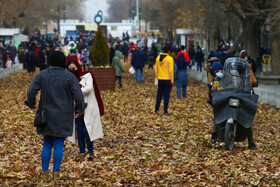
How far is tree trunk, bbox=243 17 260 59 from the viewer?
3131 cm

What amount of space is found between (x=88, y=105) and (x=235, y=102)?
2.28 m

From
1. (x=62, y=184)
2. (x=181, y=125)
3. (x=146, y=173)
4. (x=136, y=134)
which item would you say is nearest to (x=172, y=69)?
(x=181, y=125)

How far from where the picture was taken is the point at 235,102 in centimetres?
965

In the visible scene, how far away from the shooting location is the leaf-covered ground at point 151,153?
7.74 meters

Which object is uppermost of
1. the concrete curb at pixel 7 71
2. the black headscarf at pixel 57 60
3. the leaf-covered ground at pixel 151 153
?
the black headscarf at pixel 57 60

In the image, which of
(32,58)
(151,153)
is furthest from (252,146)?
(32,58)

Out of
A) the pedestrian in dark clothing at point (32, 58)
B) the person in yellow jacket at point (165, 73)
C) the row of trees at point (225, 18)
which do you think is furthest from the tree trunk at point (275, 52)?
the person in yellow jacket at point (165, 73)

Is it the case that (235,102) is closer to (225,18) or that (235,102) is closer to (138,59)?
(138,59)

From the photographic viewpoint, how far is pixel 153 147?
35.6ft

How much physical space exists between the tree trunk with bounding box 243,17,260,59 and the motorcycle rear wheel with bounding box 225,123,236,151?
2129 cm

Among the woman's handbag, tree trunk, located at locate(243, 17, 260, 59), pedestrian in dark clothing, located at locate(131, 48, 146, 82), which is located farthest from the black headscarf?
tree trunk, located at locate(243, 17, 260, 59)

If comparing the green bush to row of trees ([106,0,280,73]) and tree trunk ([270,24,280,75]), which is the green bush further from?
tree trunk ([270,24,280,75])

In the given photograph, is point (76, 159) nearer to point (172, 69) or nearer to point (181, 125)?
point (181, 125)

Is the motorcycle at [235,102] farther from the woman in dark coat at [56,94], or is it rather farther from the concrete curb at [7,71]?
the concrete curb at [7,71]
